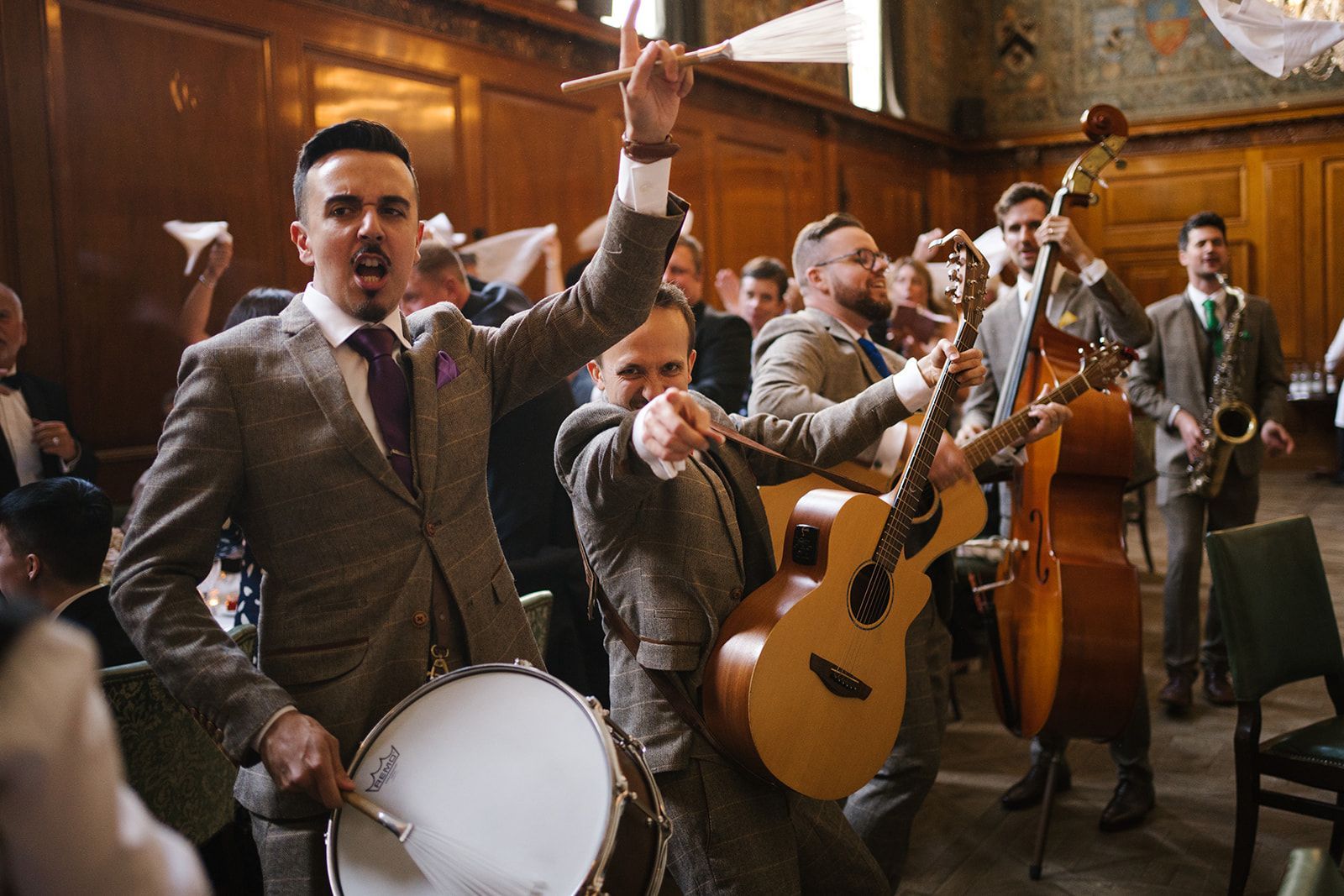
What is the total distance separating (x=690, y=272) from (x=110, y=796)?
12.9 ft

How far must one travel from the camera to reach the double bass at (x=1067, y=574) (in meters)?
2.93

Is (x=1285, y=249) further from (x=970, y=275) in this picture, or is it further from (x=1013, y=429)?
(x=970, y=275)

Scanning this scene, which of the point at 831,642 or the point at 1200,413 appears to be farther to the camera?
the point at 1200,413

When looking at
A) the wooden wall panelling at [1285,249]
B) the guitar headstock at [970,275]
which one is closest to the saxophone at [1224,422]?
the guitar headstock at [970,275]

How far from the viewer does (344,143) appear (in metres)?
1.54

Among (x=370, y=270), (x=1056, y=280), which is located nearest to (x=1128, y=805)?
(x=1056, y=280)

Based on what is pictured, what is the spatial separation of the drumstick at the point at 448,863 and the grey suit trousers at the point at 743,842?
0.56m

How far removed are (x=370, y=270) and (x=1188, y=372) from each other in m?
3.91

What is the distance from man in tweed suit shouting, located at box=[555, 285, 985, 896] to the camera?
71.2 inches

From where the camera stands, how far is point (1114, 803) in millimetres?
3383

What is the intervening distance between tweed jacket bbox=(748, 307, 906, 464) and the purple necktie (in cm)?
134

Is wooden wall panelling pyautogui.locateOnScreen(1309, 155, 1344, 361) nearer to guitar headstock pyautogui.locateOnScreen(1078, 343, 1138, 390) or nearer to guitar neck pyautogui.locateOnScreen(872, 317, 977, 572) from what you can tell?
guitar headstock pyautogui.locateOnScreen(1078, 343, 1138, 390)

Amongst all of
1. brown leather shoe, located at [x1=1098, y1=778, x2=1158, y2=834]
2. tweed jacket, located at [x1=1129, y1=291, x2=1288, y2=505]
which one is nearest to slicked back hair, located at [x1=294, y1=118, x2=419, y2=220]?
brown leather shoe, located at [x1=1098, y1=778, x2=1158, y2=834]

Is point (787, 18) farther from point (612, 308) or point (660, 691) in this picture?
point (660, 691)
